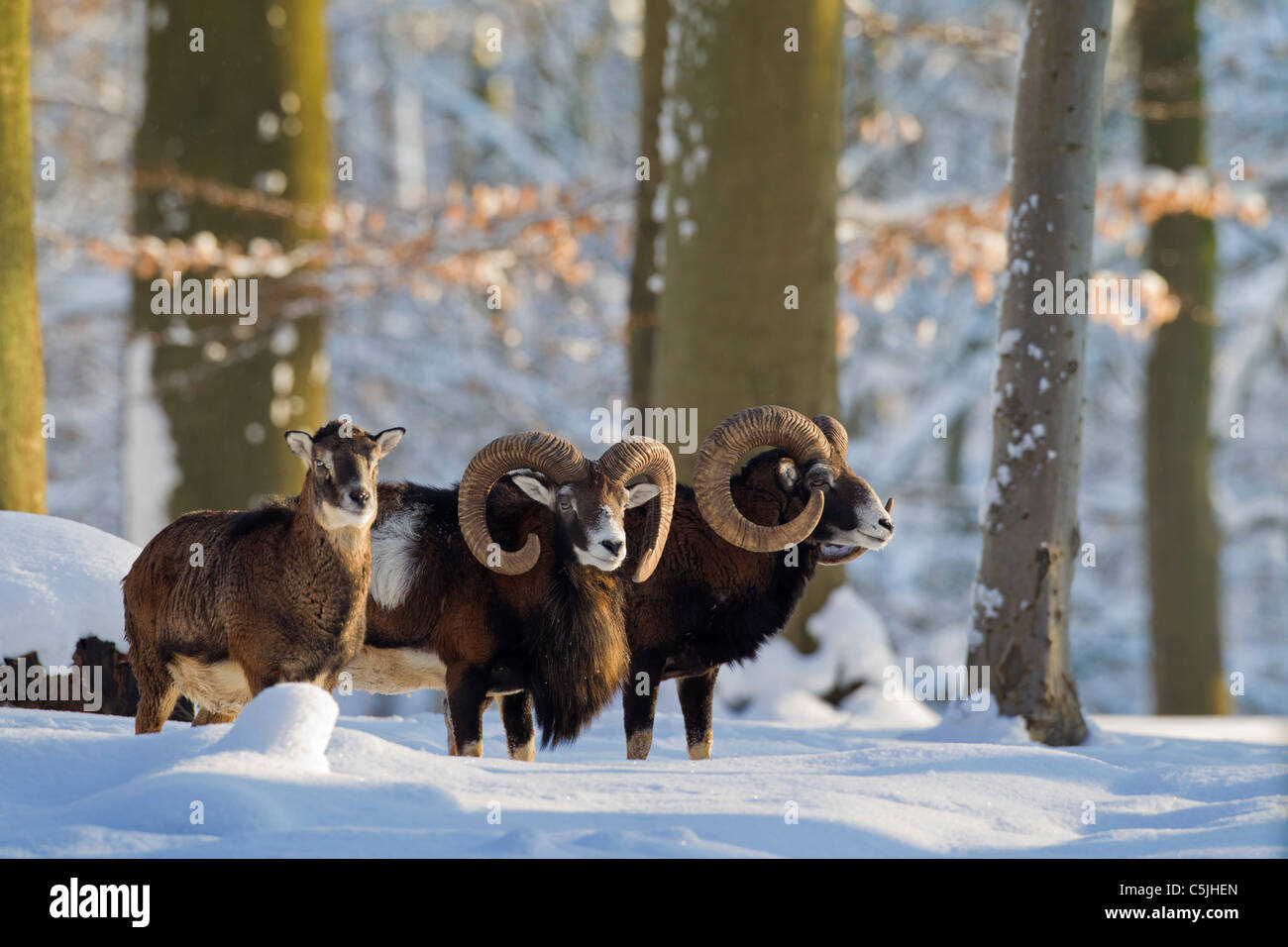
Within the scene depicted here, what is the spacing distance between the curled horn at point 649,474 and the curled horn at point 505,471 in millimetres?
143

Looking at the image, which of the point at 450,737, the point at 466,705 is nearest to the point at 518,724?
the point at 450,737

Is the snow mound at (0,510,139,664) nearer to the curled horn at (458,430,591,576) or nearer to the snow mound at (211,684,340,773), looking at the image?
the curled horn at (458,430,591,576)

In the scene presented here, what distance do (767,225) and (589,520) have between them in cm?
422

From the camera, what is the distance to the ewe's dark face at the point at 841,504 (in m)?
7.56

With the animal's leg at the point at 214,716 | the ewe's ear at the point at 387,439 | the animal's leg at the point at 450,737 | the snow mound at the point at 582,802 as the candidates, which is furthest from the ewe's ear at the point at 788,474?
the animal's leg at the point at 214,716

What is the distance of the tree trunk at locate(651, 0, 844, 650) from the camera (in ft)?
34.6

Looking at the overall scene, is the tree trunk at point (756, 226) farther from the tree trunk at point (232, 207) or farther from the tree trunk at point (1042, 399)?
the tree trunk at point (232, 207)

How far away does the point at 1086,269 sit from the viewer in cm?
888

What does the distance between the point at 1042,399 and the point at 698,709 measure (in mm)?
2690

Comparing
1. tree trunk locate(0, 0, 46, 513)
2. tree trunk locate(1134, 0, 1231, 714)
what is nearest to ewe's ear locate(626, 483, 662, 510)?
tree trunk locate(0, 0, 46, 513)

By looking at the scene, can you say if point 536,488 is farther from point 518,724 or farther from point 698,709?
point 698,709

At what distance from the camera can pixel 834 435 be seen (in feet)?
26.7

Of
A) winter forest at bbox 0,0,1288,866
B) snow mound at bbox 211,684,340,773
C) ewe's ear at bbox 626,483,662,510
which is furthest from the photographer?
ewe's ear at bbox 626,483,662,510

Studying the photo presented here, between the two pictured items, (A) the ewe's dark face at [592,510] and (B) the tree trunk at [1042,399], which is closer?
(A) the ewe's dark face at [592,510]
